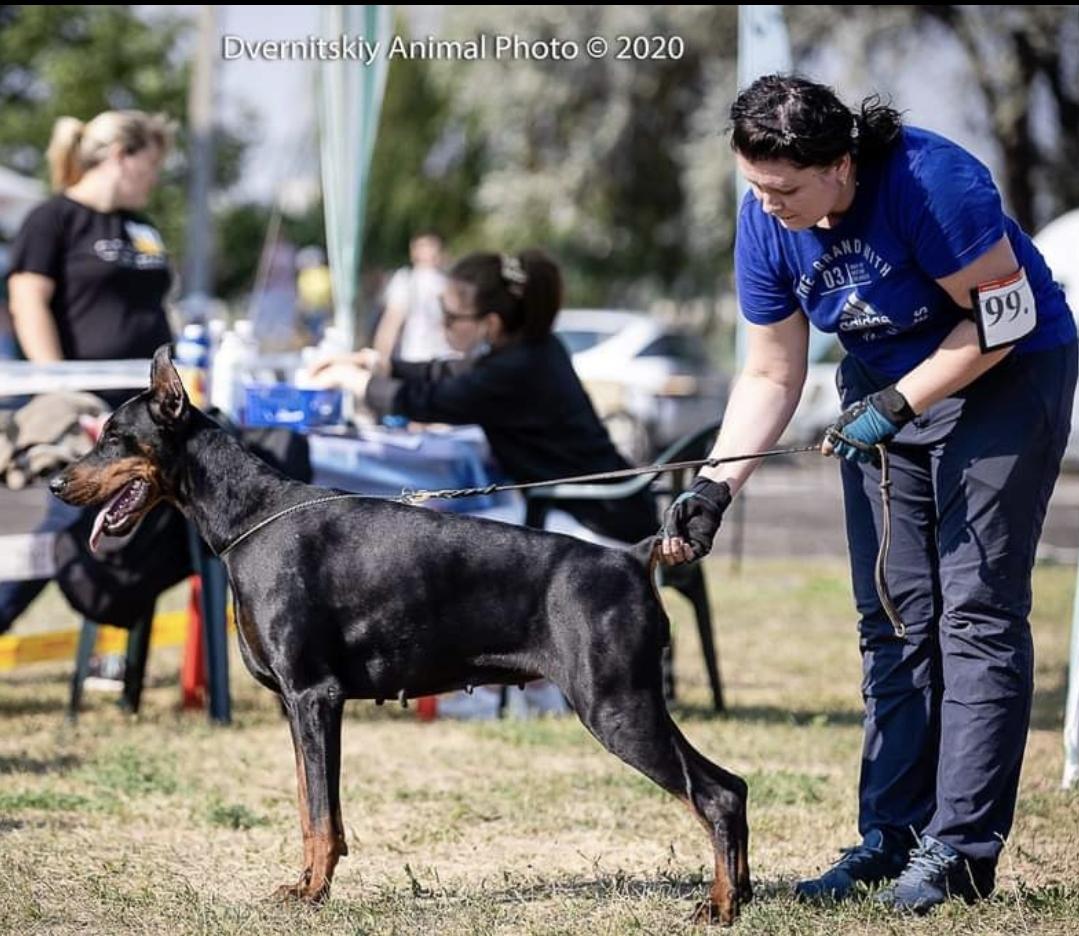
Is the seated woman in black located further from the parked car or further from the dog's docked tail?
the parked car

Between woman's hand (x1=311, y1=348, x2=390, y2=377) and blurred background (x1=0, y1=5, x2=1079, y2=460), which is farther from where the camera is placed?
blurred background (x1=0, y1=5, x2=1079, y2=460)

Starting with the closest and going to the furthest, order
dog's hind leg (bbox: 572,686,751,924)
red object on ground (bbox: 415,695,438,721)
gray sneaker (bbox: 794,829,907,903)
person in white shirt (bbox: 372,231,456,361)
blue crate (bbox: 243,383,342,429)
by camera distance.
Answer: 1. dog's hind leg (bbox: 572,686,751,924)
2. gray sneaker (bbox: 794,829,907,903)
3. blue crate (bbox: 243,383,342,429)
4. red object on ground (bbox: 415,695,438,721)
5. person in white shirt (bbox: 372,231,456,361)

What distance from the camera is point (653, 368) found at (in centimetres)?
2114

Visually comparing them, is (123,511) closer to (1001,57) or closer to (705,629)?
(705,629)

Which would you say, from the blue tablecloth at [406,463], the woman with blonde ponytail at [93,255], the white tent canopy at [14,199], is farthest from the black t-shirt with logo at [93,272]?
the white tent canopy at [14,199]

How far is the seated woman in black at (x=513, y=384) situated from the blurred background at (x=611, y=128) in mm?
10386

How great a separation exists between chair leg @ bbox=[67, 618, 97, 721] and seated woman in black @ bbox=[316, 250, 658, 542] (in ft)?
4.41

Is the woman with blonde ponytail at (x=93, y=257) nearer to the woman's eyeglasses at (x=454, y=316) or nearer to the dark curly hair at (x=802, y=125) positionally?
the woman's eyeglasses at (x=454, y=316)

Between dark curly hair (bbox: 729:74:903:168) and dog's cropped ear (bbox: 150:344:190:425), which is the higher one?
dark curly hair (bbox: 729:74:903:168)

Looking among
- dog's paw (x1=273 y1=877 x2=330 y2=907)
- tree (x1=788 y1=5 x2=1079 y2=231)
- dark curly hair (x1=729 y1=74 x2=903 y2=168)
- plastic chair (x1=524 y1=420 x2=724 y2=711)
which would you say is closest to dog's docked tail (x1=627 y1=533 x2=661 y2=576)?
dark curly hair (x1=729 y1=74 x2=903 y2=168)

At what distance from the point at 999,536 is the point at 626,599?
0.87 m

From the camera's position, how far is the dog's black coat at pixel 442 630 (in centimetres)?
362

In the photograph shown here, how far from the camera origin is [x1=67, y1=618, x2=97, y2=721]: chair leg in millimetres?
6281

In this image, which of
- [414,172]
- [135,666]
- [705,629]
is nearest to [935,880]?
[705,629]
